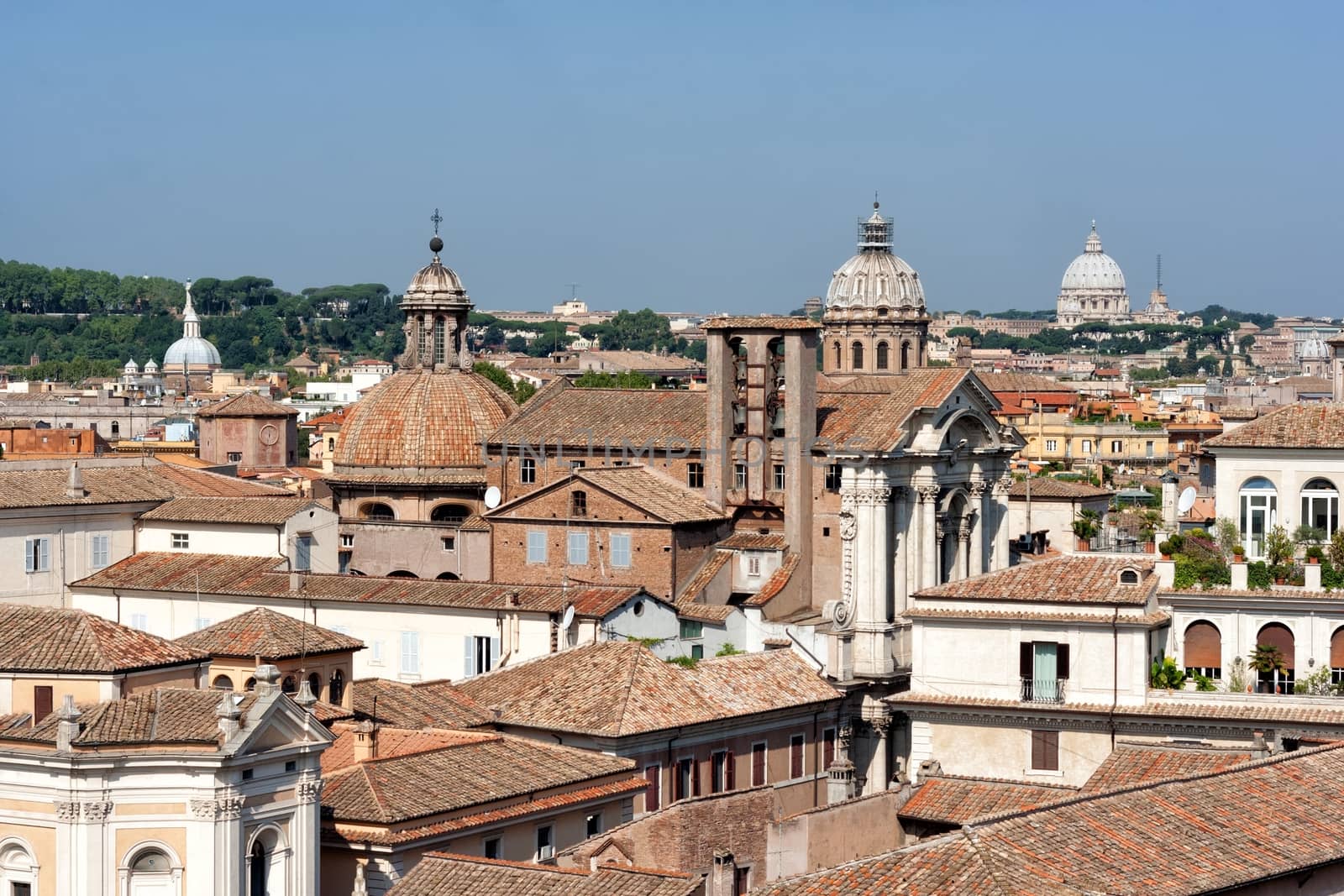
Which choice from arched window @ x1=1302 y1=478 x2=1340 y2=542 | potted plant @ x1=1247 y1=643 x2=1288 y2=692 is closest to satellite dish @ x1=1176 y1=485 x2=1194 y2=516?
arched window @ x1=1302 y1=478 x2=1340 y2=542

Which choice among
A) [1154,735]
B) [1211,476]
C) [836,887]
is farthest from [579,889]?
[1211,476]

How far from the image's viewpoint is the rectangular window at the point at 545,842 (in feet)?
112

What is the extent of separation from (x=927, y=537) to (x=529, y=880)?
23.1 m

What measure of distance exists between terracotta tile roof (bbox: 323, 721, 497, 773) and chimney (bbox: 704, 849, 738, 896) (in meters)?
8.52

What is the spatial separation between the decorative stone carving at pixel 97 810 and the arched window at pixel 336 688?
10.2 metres

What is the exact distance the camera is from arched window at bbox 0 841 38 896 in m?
30.5

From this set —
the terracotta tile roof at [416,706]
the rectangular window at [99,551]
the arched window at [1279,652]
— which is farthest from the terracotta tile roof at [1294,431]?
the rectangular window at [99,551]

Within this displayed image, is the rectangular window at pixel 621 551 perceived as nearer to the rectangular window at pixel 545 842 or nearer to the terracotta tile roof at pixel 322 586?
the terracotta tile roof at pixel 322 586

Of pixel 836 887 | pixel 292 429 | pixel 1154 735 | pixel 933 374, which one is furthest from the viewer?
pixel 292 429

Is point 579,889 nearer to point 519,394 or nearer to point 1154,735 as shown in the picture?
point 1154,735

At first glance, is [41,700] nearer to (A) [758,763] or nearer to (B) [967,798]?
(B) [967,798]

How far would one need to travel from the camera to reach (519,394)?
98.8 m

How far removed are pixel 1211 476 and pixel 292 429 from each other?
33203 mm

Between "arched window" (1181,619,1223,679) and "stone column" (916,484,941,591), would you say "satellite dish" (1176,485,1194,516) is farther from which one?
"arched window" (1181,619,1223,679)
